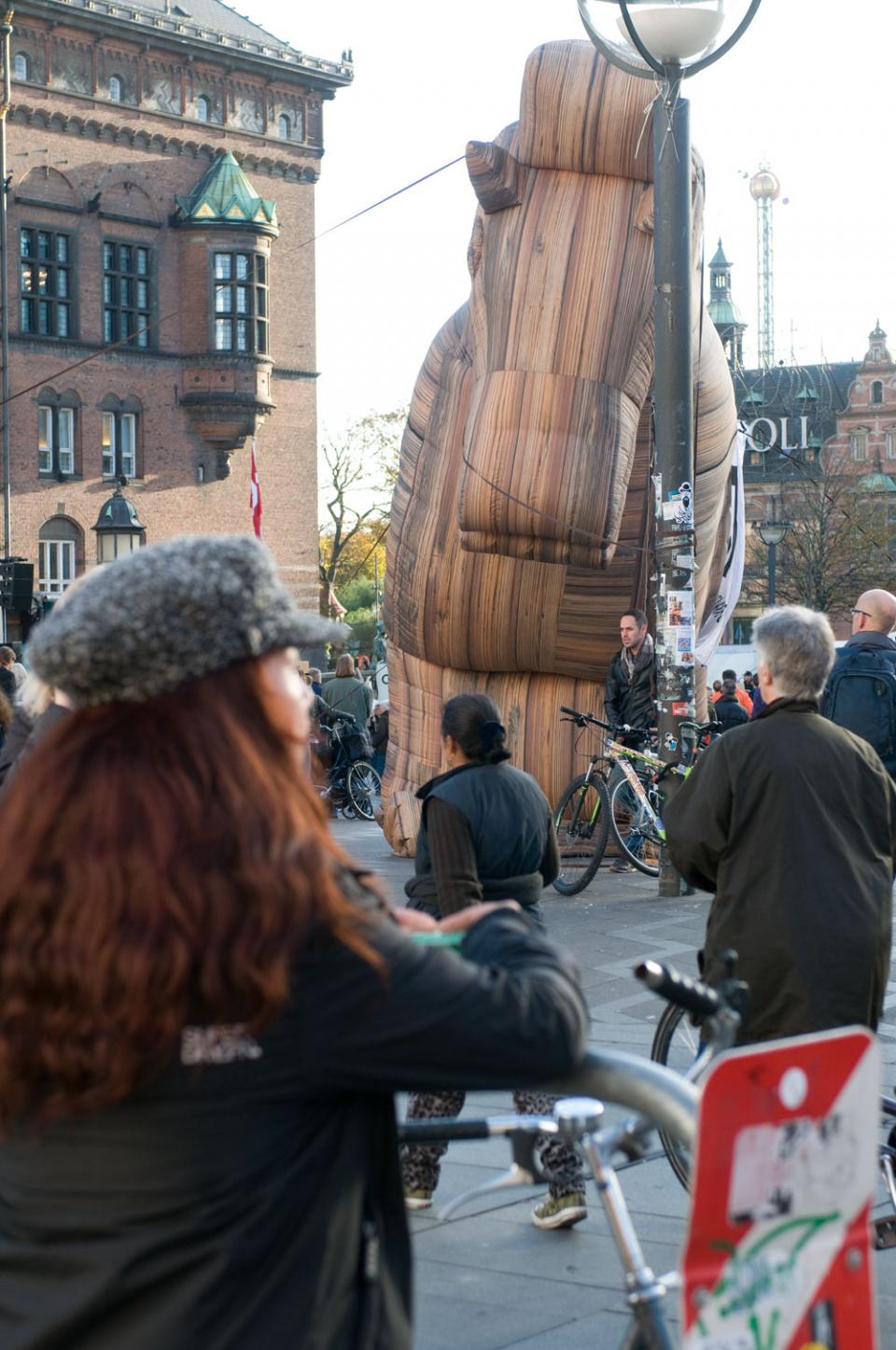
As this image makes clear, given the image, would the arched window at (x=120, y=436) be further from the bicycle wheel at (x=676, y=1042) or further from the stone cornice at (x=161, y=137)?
the bicycle wheel at (x=676, y=1042)

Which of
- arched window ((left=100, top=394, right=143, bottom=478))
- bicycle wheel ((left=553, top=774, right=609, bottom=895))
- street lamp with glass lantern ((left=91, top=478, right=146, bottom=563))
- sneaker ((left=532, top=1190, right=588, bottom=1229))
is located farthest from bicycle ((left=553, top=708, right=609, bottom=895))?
arched window ((left=100, top=394, right=143, bottom=478))

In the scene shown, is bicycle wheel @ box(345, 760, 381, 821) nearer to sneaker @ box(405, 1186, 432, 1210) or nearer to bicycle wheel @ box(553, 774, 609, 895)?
bicycle wheel @ box(553, 774, 609, 895)

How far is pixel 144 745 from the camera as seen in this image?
1803mm

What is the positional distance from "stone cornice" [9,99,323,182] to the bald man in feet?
121

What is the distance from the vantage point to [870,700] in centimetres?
775

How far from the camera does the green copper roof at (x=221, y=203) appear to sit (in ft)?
145

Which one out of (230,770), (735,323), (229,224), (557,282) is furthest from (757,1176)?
(735,323)

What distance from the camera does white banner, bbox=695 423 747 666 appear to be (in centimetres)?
1245

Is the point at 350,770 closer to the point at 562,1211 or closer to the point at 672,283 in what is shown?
the point at 672,283

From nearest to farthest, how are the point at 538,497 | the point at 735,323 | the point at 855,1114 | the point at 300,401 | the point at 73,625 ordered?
the point at 73,625 < the point at 855,1114 < the point at 538,497 < the point at 300,401 < the point at 735,323

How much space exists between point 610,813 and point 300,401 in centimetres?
3637

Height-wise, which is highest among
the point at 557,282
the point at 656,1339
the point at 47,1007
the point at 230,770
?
the point at 557,282

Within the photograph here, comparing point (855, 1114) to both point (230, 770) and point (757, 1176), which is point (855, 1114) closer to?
point (757, 1176)

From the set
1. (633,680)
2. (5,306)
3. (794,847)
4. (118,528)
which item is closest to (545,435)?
(633,680)
